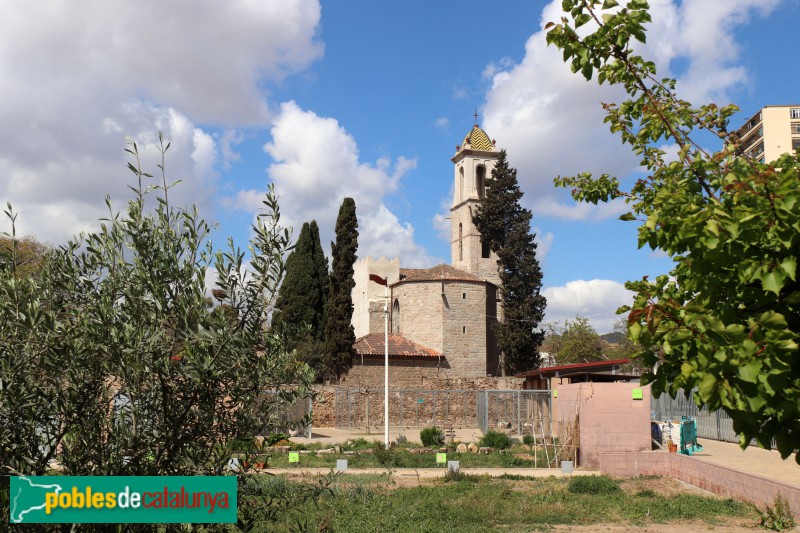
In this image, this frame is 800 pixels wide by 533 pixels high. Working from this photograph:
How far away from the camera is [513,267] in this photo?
158ft

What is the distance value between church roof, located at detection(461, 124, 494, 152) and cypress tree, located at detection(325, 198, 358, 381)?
18.7 metres

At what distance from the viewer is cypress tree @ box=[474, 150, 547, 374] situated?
45594 mm

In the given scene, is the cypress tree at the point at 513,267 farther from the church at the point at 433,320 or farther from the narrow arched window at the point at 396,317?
the narrow arched window at the point at 396,317

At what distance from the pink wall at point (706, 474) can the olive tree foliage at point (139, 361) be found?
34.4 ft

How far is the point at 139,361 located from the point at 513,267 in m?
44.7

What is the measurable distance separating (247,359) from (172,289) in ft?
2.41

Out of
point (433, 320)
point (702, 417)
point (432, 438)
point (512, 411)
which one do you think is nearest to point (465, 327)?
point (433, 320)

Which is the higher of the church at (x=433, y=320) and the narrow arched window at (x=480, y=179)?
the narrow arched window at (x=480, y=179)

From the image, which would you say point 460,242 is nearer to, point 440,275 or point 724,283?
point 440,275

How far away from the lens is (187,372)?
450cm

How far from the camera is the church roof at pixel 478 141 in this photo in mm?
57188

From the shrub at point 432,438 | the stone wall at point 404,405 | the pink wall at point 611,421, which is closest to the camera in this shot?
the pink wall at point 611,421

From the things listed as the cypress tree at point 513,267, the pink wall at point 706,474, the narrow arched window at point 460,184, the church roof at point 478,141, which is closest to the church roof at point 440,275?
the cypress tree at point 513,267

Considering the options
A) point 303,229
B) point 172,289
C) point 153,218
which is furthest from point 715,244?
point 303,229
